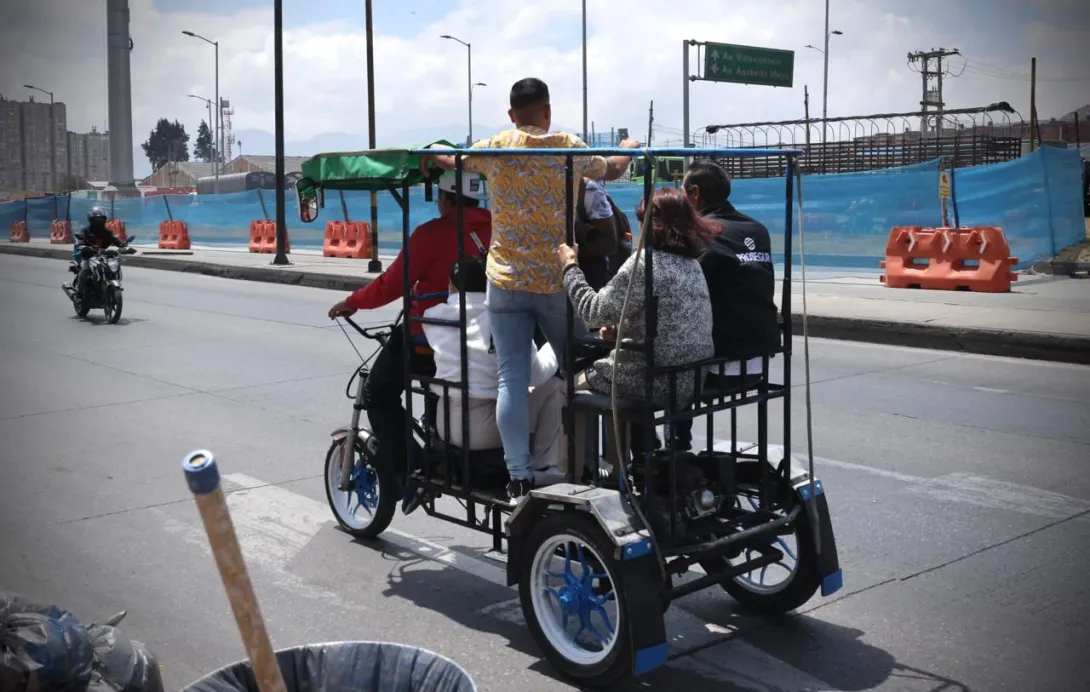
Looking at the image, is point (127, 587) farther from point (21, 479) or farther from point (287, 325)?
point (287, 325)

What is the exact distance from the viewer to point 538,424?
16.7ft

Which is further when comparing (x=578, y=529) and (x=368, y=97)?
(x=368, y=97)

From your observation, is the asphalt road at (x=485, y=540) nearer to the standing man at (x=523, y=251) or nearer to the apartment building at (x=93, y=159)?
the standing man at (x=523, y=251)

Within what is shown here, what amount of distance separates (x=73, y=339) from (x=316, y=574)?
9.88 meters

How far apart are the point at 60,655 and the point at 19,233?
4781 centimetres

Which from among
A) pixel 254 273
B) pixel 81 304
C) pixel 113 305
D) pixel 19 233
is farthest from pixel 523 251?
pixel 19 233

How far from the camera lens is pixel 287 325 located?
15250 mm

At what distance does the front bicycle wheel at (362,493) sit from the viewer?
5734 millimetres

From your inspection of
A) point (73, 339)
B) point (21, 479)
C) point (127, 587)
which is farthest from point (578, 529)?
point (73, 339)

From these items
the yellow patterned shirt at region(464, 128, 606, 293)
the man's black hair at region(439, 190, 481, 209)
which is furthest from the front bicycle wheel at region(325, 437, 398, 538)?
the yellow patterned shirt at region(464, 128, 606, 293)

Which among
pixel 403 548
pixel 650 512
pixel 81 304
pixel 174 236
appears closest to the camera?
pixel 650 512

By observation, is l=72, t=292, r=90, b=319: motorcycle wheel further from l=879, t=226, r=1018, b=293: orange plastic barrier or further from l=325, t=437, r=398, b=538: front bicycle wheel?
l=879, t=226, r=1018, b=293: orange plastic barrier

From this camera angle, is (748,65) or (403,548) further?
(748,65)

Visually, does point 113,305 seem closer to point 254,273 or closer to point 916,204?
point 254,273
